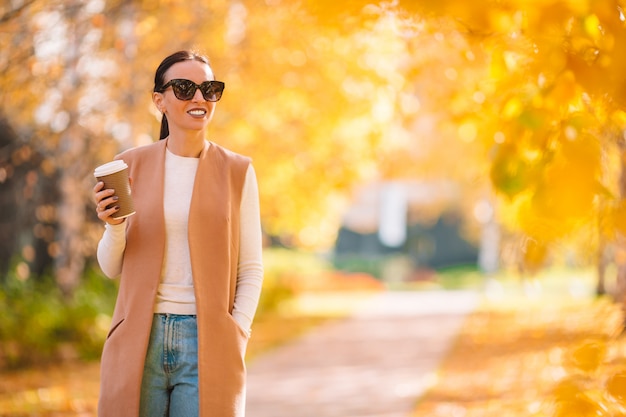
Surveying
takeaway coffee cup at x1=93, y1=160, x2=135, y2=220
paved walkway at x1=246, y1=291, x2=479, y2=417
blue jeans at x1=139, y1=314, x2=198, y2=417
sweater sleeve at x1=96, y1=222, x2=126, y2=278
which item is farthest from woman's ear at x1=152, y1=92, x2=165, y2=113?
paved walkway at x1=246, y1=291, x2=479, y2=417

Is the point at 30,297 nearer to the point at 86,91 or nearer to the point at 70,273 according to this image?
the point at 70,273

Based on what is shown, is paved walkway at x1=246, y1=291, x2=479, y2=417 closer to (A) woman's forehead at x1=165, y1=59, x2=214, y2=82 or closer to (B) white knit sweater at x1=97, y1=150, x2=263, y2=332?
(B) white knit sweater at x1=97, y1=150, x2=263, y2=332

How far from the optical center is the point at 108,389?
3.03m

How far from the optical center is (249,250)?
3.28 meters

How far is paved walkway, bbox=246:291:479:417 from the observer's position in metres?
8.34

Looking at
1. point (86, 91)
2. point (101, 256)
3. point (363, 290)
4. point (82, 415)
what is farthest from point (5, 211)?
point (363, 290)

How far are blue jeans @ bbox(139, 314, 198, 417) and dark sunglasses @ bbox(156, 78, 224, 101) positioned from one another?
2.78 feet

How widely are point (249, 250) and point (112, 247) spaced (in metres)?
0.53

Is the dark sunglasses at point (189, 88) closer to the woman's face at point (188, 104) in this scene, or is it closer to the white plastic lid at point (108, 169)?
the woman's face at point (188, 104)

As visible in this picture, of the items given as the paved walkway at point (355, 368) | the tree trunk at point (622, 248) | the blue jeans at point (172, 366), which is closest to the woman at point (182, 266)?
the blue jeans at point (172, 366)

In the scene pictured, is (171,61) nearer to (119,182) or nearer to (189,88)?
(189,88)

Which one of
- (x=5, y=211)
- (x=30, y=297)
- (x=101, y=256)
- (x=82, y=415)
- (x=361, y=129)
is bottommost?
(x=82, y=415)

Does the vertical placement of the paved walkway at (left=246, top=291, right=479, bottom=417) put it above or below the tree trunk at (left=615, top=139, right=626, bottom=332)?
below

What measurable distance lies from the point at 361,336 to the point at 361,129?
3860 millimetres
